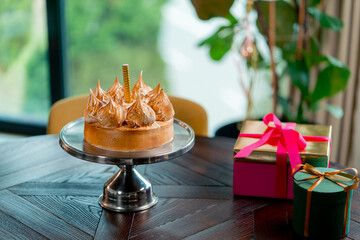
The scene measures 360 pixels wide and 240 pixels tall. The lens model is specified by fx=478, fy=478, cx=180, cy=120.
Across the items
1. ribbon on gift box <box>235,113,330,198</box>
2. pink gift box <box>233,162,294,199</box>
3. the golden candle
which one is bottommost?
pink gift box <box>233,162,294,199</box>

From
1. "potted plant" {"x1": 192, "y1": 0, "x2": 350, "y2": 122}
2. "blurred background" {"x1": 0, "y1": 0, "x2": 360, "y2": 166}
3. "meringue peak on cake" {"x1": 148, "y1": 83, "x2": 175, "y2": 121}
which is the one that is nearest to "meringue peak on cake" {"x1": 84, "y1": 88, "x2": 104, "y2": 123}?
"meringue peak on cake" {"x1": 148, "y1": 83, "x2": 175, "y2": 121}

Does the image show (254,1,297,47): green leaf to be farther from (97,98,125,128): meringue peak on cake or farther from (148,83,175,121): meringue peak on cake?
(97,98,125,128): meringue peak on cake

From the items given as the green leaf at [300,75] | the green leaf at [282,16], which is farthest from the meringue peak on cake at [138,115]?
the green leaf at [282,16]

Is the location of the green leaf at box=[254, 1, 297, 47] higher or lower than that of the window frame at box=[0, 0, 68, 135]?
higher

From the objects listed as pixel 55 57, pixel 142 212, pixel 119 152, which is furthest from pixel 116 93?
pixel 55 57

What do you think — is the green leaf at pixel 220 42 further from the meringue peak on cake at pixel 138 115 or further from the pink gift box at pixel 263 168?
the meringue peak on cake at pixel 138 115
